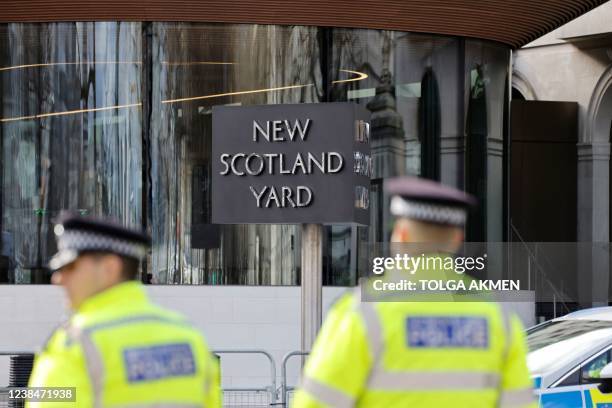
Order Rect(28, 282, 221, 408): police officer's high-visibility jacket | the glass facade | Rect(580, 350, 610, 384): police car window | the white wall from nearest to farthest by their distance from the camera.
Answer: Rect(28, 282, 221, 408): police officer's high-visibility jacket → Rect(580, 350, 610, 384): police car window → the white wall → the glass facade

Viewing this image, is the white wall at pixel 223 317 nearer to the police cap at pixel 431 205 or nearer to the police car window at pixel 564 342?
the police car window at pixel 564 342

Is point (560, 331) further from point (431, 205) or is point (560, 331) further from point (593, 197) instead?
point (593, 197)

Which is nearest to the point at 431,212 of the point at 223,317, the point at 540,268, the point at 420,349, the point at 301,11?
the point at 420,349

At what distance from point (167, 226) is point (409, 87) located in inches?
143

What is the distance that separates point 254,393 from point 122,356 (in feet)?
33.9

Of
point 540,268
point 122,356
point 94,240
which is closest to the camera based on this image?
point 122,356

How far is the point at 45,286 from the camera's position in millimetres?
17031

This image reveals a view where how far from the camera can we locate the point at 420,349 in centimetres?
414

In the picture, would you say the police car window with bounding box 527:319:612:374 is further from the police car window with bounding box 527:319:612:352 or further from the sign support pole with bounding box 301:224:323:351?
the sign support pole with bounding box 301:224:323:351

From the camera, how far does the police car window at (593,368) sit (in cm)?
1005

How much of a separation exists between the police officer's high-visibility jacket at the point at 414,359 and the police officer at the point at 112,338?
0.41 m

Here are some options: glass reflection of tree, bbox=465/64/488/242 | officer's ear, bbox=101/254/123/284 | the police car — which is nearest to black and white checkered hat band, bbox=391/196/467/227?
officer's ear, bbox=101/254/123/284

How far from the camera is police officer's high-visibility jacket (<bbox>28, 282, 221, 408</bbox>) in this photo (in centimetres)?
380

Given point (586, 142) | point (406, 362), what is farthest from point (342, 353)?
point (586, 142)
